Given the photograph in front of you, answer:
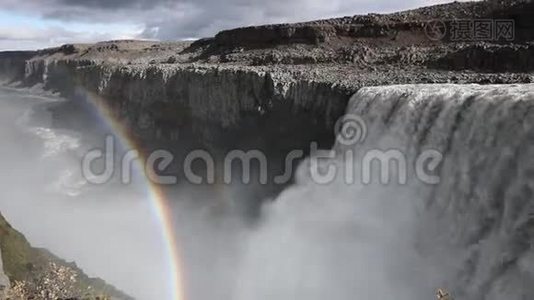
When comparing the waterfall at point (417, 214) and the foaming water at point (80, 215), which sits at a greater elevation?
the waterfall at point (417, 214)

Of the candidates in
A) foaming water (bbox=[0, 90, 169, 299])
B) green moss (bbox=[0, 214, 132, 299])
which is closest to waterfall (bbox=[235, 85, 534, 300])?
foaming water (bbox=[0, 90, 169, 299])

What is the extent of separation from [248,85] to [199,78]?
5.56 m

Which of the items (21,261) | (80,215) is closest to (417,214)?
(21,261)

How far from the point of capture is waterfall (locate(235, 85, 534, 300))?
1253 centimetres

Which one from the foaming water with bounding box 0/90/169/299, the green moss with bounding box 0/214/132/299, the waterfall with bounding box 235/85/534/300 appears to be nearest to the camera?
the waterfall with bounding box 235/85/534/300

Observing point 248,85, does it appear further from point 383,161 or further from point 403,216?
point 403,216

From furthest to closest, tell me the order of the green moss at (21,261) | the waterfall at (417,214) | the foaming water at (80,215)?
the foaming water at (80,215) < the green moss at (21,261) < the waterfall at (417,214)

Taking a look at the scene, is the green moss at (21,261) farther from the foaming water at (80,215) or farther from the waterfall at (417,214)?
the waterfall at (417,214)

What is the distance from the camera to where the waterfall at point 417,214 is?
12531mm

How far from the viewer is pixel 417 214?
1623 cm

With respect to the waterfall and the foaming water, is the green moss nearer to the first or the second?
the foaming water

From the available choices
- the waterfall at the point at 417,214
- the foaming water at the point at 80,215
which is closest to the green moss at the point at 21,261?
the foaming water at the point at 80,215

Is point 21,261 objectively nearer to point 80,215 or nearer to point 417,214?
point 417,214

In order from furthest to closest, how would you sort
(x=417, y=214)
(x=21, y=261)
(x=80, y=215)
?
(x=80, y=215), (x=417, y=214), (x=21, y=261)
